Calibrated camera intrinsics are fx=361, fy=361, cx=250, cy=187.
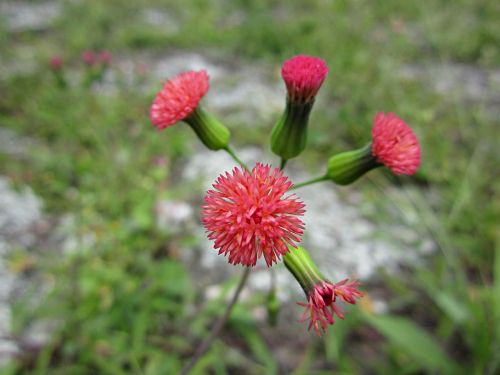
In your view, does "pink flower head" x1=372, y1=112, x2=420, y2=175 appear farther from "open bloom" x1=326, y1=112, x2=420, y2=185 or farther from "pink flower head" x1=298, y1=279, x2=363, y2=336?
"pink flower head" x1=298, y1=279, x2=363, y2=336

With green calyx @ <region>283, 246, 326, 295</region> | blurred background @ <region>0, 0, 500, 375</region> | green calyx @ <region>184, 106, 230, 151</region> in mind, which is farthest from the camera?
blurred background @ <region>0, 0, 500, 375</region>

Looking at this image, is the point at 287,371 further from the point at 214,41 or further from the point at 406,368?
the point at 214,41

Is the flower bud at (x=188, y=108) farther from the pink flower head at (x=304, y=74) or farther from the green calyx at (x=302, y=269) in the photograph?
the green calyx at (x=302, y=269)

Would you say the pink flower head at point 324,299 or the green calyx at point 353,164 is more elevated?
the green calyx at point 353,164

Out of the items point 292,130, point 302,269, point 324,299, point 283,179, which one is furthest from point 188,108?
point 324,299

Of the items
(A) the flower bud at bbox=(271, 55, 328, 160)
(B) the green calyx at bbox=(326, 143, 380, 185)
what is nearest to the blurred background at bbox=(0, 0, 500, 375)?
(B) the green calyx at bbox=(326, 143, 380, 185)

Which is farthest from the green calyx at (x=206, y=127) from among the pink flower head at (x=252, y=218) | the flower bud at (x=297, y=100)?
the pink flower head at (x=252, y=218)

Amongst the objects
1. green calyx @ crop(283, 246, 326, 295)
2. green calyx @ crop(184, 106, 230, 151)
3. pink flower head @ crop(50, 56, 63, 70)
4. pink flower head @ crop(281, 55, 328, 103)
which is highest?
pink flower head @ crop(50, 56, 63, 70)
